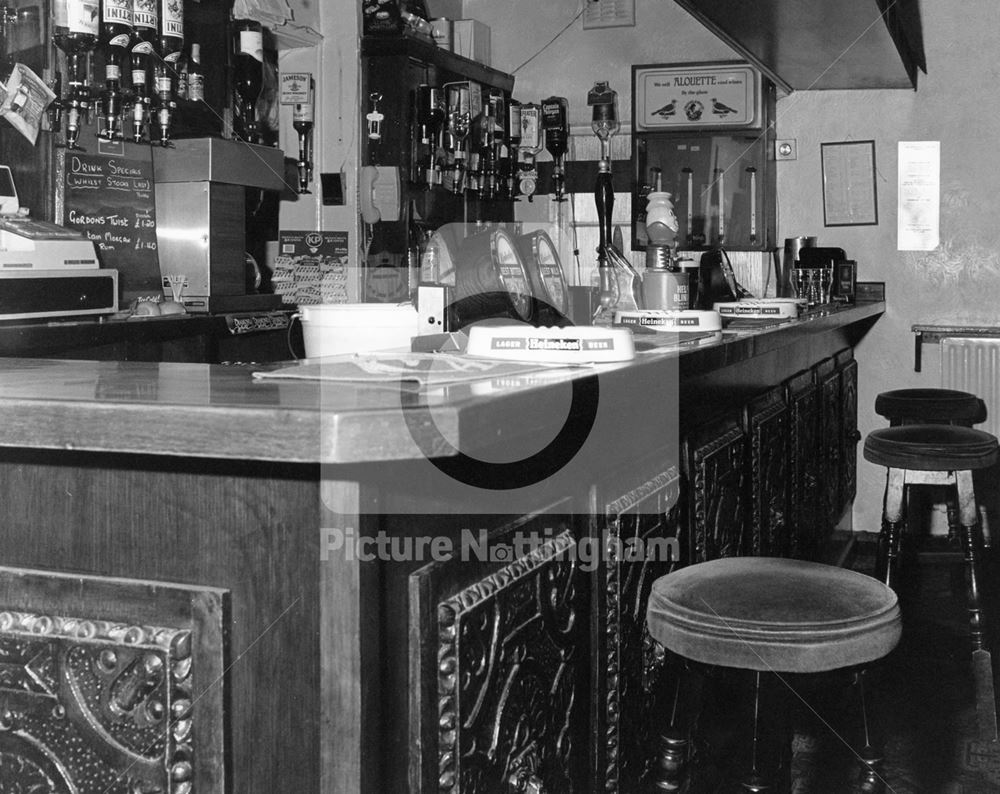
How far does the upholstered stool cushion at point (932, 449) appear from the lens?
11.4ft

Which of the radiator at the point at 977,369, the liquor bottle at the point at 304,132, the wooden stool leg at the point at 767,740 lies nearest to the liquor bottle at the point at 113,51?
the liquor bottle at the point at 304,132

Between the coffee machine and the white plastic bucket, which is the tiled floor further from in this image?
the coffee machine

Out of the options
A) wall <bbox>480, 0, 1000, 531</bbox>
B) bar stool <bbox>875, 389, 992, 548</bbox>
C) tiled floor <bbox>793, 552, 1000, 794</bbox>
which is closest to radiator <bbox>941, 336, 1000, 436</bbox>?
wall <bbox>480, 0, 1000, 531</bbox>

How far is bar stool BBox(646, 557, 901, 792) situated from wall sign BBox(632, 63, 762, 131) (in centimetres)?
442

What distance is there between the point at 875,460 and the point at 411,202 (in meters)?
2.76

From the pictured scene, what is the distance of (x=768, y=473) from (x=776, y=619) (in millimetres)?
1638

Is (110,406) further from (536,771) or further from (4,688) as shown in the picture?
(536,771)

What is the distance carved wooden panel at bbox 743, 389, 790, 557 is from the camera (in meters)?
2.92

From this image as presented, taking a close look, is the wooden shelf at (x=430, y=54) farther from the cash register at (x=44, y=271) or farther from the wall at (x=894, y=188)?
the cash register at (x=44, y=271)

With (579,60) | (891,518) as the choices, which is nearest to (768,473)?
(891,518)

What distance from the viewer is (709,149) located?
5922 mm

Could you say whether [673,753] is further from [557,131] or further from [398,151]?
[557,131]

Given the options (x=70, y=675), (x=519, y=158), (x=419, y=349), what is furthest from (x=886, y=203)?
(x=70, y=675)

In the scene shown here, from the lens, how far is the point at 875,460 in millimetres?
3650
